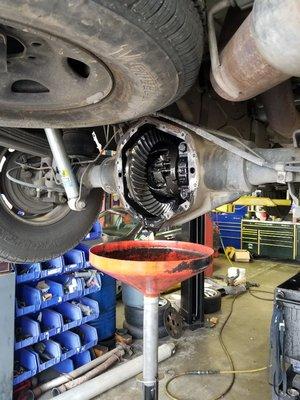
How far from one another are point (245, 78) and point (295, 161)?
263 mm

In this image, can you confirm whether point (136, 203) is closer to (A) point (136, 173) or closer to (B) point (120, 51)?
(A) point (136, 173)

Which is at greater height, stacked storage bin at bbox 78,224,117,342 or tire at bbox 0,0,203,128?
tire at bbox 0,0,203,128

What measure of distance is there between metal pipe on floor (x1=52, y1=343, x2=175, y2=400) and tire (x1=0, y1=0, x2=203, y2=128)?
1842 mm

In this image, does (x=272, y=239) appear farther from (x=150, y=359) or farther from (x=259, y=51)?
(x=259, y=51)

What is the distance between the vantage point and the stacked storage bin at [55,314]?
224cm

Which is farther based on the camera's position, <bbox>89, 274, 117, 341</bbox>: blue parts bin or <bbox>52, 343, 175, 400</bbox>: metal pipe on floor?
<bbox>89, 274, 117, 341</bbox>: blue parts bin

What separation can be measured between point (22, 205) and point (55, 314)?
3.63 feet

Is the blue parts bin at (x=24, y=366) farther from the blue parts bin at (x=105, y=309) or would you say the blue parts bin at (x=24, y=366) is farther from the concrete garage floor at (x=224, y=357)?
the blue parts bin at (x=105, y=309)

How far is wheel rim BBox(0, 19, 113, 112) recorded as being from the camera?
745mm

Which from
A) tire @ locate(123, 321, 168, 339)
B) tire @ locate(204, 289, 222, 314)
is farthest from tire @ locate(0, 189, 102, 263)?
tire @ locate(204, 289, 222, 314)

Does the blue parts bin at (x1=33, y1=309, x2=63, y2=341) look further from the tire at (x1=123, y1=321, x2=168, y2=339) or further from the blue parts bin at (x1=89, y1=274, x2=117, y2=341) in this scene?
the tire at (x1=123, y1=321, x2=168, y2=339)

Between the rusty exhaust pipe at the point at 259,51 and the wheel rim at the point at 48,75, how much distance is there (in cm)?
29

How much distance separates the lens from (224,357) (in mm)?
2785

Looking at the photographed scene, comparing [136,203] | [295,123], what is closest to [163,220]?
[136,203]
